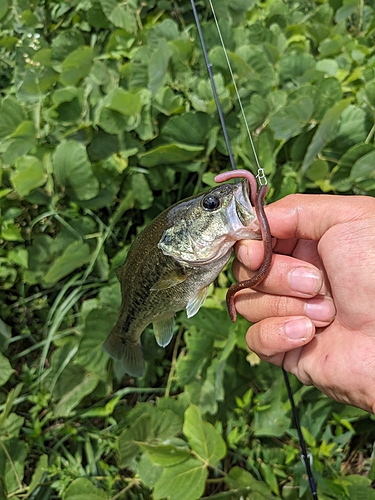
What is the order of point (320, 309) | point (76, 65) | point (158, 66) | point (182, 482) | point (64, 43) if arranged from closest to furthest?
point (320, 309) → point (182, 482) → point (158, 66) → point (76, 65) → point (64, 43)

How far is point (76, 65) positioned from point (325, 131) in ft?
5.27

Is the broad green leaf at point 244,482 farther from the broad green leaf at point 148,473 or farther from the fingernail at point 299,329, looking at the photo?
the fingernail at point 299,329

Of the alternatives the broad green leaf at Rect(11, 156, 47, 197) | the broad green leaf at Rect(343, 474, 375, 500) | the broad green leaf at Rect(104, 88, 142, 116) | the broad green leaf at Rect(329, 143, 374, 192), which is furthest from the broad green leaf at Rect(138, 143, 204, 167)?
the broad green leaf at Rect(343, 474, 375, 500)

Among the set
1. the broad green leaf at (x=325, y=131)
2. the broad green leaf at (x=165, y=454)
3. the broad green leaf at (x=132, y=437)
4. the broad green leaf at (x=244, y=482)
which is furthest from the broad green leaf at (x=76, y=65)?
the broad green leaf at (x=244, y=482)

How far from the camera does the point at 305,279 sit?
1501mm

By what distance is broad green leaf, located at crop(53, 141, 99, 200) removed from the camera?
2223 mm

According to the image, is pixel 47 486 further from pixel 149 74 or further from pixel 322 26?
pixel 322 26

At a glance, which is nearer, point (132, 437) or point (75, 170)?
point (132, 437)

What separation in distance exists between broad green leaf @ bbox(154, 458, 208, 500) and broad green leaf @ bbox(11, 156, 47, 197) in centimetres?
155

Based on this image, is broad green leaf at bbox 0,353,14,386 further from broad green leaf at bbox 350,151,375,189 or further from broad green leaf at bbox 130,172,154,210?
broad green leaf at bbox 350,151,375,189

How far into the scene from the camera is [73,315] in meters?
2.63

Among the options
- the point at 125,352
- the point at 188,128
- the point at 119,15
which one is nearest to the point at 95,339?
the point at 125,352

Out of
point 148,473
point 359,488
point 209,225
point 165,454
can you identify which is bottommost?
point 359,488

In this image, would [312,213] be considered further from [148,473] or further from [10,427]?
[10,427]
